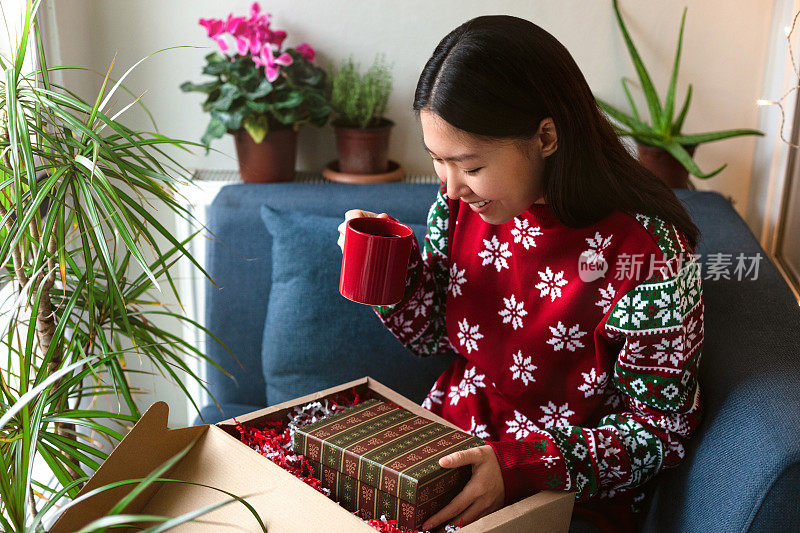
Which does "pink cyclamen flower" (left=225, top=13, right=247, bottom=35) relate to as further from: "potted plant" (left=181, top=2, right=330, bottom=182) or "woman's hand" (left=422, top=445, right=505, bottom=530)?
"woman's hand" (left=422, top=445, right=505, bottom=530)

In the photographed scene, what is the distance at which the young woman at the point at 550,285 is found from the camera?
1.04 m

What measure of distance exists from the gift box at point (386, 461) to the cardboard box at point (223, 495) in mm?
88

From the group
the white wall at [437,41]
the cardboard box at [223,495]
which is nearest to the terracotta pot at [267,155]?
the white wall at [437,41]

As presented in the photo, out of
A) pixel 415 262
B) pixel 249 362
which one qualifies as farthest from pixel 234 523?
pixel 249 362

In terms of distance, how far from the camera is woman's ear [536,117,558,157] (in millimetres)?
1078

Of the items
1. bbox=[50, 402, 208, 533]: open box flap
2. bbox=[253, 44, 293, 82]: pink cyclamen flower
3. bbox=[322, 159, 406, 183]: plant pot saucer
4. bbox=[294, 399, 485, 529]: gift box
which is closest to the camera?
bbox=[50, 402, 208, 533]: open box flap

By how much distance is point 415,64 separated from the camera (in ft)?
6.21

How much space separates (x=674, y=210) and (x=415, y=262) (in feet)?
1.45

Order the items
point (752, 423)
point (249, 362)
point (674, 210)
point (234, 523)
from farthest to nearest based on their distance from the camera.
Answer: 1. point (249, 362)
2. point (674, 210)
3. point (752, 423)
4. point (234, 523)

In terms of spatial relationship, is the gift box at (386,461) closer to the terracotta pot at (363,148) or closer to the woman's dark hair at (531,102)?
the woman's dark hair at (531,102)

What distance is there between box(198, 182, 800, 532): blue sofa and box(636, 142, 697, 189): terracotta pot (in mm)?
52

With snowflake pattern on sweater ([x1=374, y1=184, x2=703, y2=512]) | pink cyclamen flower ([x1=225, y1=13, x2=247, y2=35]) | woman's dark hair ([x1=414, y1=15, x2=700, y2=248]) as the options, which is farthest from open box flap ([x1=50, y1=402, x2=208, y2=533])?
pink cyclamen flower ([x1=225, y1=13, x2=247, y2=35])

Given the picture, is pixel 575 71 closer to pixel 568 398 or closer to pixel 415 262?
pixel 415 262
